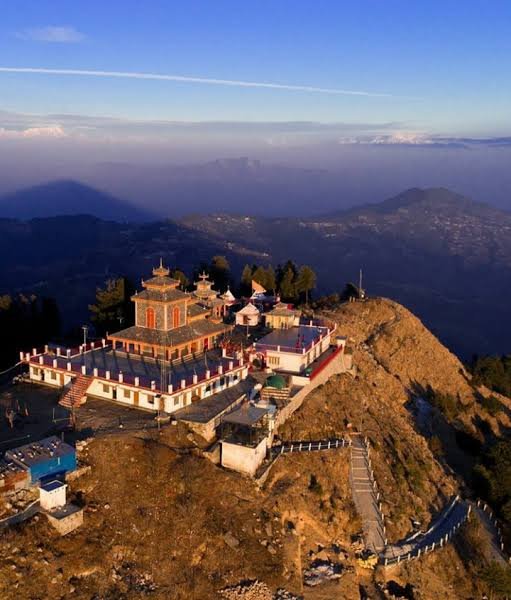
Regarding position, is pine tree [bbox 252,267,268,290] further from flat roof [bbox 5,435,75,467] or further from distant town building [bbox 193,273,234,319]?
flat roof [bbox 5,435,75,467]

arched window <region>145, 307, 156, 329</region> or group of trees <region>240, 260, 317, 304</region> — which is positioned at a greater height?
arched window <region>145, 307, 156, 329</region>

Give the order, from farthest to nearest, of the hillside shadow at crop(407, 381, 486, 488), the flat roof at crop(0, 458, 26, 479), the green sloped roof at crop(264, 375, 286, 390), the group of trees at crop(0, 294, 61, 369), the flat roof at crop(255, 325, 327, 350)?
the group of trees at crop(0, 294, 61, 369) → the hillside shadow at crop(407, 381, 486, 488) → the flat roof at crop(255, 325, 327, 350) → the green sloped roof at crop(264, 375, 286, 390) → the flat roof at crop(0, 458, 26, 479)

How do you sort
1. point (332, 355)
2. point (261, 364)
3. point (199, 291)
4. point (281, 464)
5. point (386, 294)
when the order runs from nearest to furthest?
point (281, 464), point (261, 364), point (332, 355), point (199, 291), point (386, 294)

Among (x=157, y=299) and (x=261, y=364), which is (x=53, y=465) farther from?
(x=261, y=364)

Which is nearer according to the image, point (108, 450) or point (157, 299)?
point (108, 450)

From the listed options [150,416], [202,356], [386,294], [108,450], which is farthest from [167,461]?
[386,294]

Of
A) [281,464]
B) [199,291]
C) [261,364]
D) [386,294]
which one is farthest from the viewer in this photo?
[386,294]

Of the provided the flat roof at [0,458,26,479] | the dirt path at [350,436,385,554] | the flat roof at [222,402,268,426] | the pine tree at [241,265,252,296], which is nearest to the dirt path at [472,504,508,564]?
the dirt path at [350,436,385,554]

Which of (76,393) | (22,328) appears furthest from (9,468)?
(22,328)
